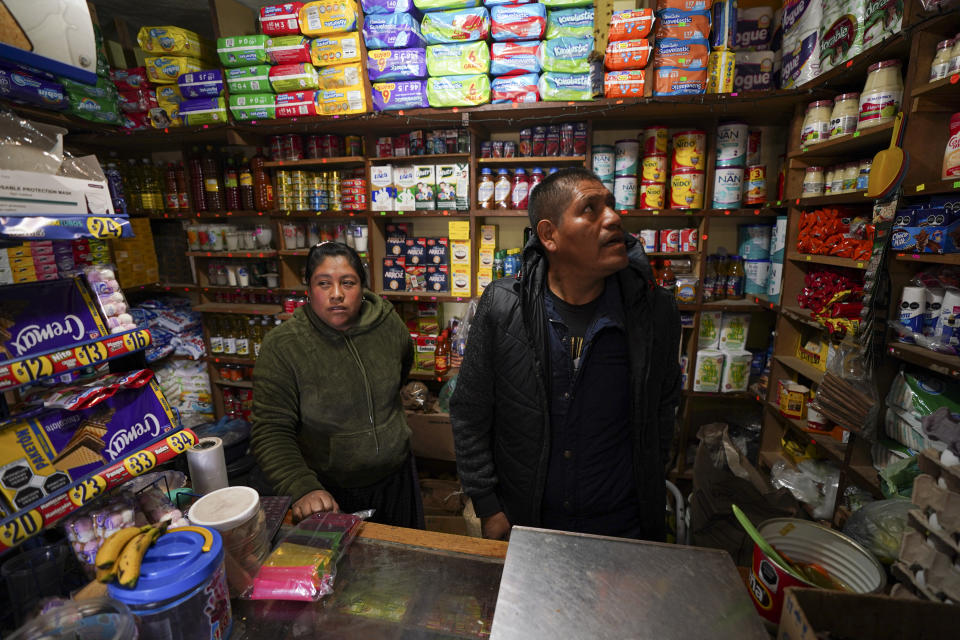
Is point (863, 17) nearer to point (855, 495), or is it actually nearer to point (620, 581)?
point (855, 495)

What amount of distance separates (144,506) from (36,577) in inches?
8.4

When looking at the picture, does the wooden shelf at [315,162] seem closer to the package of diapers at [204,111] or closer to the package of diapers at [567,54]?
the package of diapers at [204,111]

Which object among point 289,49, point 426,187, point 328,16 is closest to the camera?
point 328,16

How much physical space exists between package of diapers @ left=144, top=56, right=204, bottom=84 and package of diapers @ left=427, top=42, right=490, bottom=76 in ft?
6.25

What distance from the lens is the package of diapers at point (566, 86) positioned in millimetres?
2738

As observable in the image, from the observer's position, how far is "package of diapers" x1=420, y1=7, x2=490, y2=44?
9.21 feet

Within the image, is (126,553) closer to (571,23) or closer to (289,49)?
(571,23)

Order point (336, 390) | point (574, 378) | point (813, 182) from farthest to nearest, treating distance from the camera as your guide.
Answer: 1. point (813, 182)
2. point (336, 390)
3. point (574, 378)

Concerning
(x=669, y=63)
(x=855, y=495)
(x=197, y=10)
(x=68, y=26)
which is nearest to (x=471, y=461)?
(x=68, y=26)

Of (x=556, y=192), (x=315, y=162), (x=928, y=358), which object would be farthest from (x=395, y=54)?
(x=928, y=358)

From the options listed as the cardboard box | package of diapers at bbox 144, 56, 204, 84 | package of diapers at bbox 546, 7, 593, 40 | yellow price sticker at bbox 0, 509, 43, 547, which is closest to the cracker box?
package of diapers at bbox 546, 7, 593, 40

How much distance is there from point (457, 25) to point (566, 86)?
81 cm

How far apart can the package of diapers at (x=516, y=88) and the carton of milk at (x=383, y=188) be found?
3.07 feet

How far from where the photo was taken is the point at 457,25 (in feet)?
9.29
